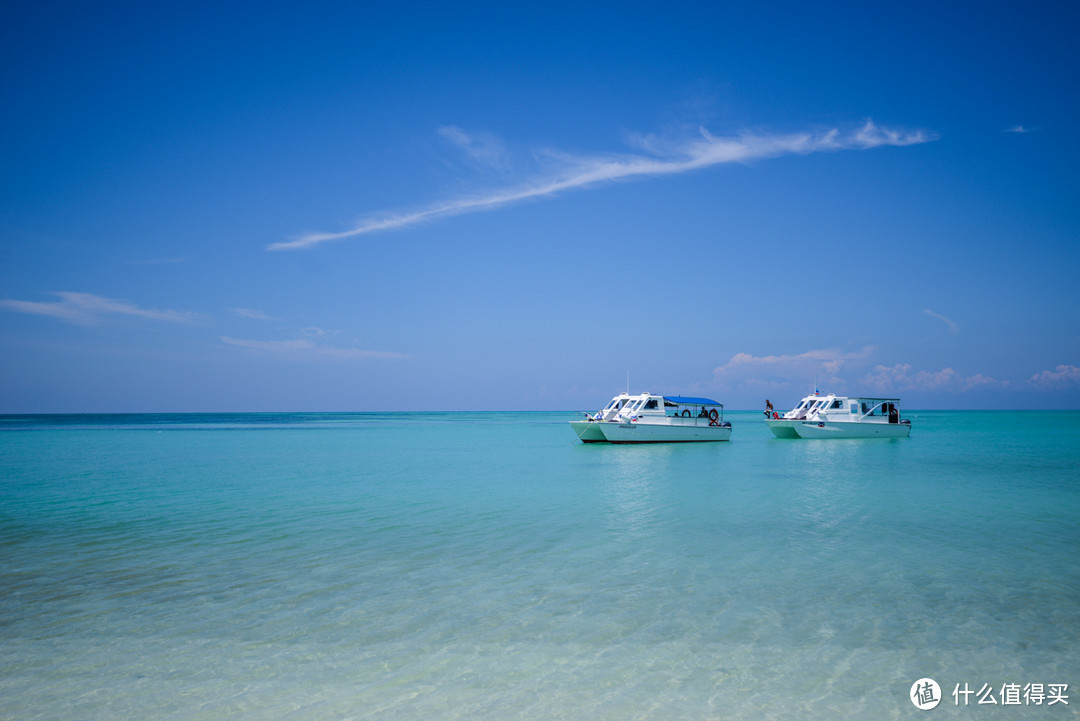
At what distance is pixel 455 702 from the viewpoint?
5.64 metres

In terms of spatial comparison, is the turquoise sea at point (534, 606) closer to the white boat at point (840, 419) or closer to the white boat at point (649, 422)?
the white boat at point (649, 422)

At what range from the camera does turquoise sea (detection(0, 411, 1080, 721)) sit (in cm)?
573

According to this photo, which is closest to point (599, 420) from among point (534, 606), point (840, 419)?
point (840, 419)

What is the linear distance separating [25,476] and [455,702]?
88.8 ft

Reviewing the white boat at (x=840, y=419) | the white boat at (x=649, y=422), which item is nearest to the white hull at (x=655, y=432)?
the white boat at (x=649, y=422)

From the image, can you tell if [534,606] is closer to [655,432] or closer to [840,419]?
[655,432]

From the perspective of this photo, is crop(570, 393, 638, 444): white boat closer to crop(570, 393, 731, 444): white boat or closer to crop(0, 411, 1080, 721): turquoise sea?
crop(570, 393, 731, 444): white boat

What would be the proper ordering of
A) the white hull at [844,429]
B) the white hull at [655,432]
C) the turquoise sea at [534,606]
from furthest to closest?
the white hull at [844,429], the white hull at [655,432], the turquoise sea at [534,606]

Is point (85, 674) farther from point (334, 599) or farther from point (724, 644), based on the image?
point (724, 644)

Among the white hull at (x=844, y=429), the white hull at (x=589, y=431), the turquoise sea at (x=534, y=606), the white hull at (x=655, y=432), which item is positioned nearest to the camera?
the turquoise sea at (x=534, y=606)

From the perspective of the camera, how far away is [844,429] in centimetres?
4678

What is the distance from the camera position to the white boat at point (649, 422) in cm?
3906

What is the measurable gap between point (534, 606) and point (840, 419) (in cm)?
4448

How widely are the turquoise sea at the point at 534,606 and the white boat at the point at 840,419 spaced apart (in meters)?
28.1
